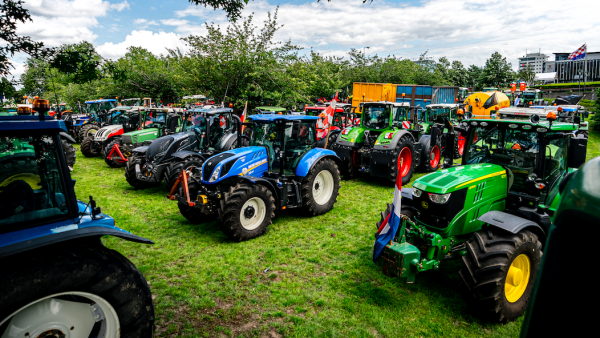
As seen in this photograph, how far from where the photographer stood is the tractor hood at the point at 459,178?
3947mm

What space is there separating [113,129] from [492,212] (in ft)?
41.7

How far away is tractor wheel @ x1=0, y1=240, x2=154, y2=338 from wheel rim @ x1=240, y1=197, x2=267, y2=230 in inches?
117

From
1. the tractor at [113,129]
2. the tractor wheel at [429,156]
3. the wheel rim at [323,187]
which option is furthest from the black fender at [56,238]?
the tractor at [113,129]

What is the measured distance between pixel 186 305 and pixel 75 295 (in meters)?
1.74

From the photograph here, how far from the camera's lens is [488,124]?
4.52 m

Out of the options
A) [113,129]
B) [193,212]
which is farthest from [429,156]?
[113,129]

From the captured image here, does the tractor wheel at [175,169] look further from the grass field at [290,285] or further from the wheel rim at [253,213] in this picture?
the wheel rim at [253,213]

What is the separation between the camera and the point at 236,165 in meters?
5.94

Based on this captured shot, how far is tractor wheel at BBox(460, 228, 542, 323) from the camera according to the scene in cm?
333

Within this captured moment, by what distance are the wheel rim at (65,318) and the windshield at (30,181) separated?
599mm

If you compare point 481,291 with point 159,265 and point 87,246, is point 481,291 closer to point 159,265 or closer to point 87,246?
point 87,246

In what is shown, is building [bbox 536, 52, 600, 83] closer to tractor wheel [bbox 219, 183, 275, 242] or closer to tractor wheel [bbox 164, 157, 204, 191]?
tractor wheel [bbox 164, 157, 204, 191]

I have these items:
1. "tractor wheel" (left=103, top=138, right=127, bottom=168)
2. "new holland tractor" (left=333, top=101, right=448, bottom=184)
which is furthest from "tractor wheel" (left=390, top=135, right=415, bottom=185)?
"tractor wheel" (left=103, top=138, right=127, bottom=168)

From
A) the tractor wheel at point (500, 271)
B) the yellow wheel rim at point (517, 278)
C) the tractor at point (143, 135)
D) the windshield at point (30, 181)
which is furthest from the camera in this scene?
the tractor at point (143, 135)
